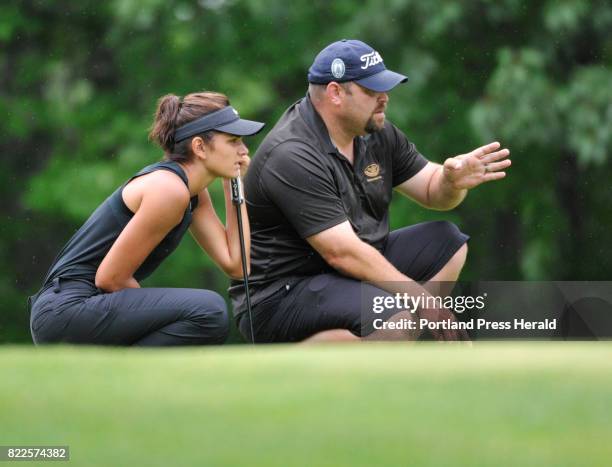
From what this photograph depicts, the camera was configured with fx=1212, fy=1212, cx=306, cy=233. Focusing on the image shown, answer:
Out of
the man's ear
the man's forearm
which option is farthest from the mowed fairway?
the man's forearm

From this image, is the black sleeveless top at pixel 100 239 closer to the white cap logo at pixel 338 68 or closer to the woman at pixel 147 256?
the woman at pixel 147 256

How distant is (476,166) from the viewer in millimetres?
5754

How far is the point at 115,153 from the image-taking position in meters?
17.7

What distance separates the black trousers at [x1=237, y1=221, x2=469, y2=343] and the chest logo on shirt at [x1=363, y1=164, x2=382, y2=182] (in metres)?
0.35

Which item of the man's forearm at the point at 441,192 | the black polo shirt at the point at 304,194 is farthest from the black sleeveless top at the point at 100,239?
the man's forearm at the point at 441,192

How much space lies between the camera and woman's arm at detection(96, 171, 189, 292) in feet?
15.5

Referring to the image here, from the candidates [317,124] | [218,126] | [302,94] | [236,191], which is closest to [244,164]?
[236,191]

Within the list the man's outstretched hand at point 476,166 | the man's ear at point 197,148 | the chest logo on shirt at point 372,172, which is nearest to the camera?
the man's ear at point 197,148

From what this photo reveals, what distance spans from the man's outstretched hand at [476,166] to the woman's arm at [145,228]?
1.49 m

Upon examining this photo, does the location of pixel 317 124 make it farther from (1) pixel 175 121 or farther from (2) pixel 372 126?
(1) pixel 175 121

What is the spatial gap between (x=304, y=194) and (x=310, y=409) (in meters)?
Answer: 2.81

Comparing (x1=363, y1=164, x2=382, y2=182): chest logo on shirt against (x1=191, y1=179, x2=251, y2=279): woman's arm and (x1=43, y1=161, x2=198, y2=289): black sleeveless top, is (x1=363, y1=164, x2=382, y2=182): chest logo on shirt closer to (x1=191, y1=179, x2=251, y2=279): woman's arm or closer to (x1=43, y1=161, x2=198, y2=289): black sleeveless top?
(x1=191, y1=179, x2=251, y2=279): woman's arm

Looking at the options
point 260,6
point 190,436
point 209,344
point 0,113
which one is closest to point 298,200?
point 209,344

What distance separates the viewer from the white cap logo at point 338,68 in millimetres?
5750
